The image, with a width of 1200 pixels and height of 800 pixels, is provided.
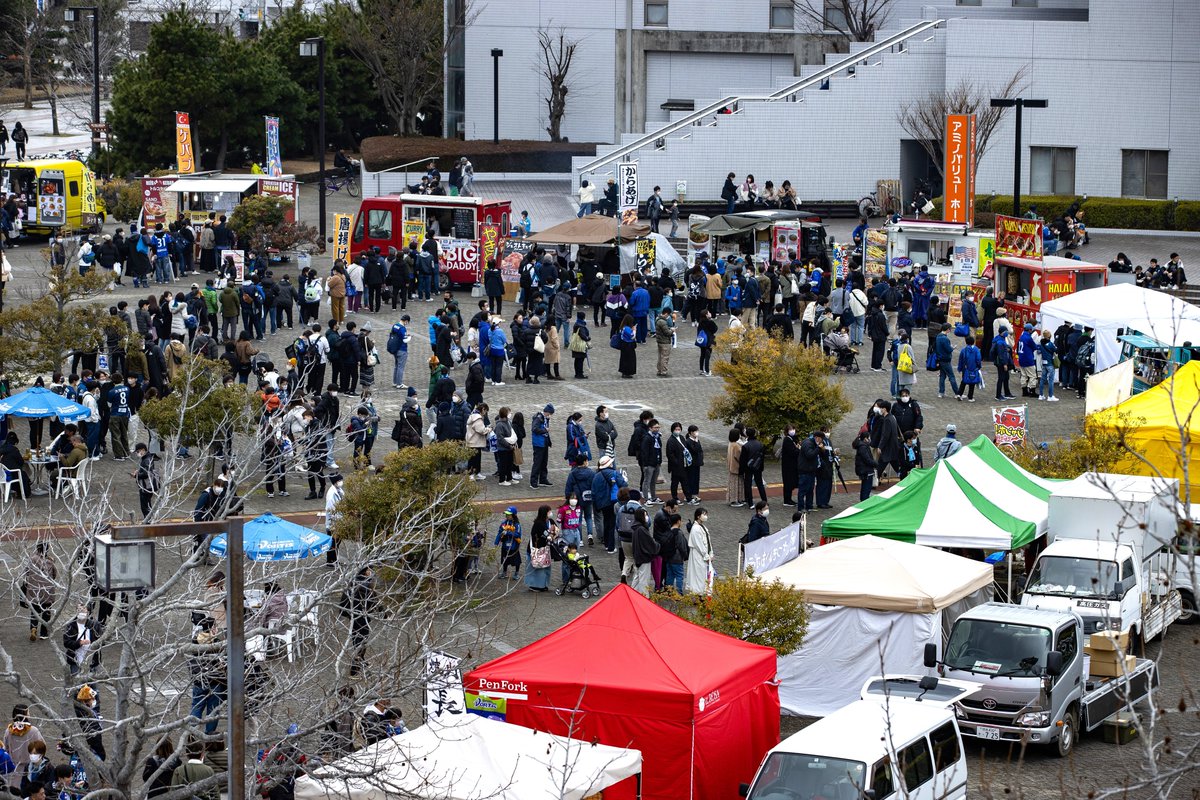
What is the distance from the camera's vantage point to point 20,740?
14.3 m

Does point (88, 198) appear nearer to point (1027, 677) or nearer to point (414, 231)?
point (414, 231)

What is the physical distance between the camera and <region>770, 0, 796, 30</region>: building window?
194 feet

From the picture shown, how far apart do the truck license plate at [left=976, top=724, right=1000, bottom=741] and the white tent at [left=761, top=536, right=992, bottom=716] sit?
131cm

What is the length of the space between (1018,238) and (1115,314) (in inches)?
186

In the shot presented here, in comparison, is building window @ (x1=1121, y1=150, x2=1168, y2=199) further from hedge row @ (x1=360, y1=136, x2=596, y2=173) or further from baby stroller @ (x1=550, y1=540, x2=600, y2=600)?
baby stroller @ (x1=550, y1=540, x2=600, y2=600)

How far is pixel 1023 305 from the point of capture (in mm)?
35250

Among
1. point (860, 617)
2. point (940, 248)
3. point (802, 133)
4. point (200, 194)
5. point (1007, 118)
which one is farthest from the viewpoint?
point (802, 133)

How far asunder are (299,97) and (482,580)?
40.5m

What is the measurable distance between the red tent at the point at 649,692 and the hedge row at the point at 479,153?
40.2m

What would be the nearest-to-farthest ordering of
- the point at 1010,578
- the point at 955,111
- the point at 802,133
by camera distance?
the point at 1010,578 < the point at 955,111 < the point at 802,133

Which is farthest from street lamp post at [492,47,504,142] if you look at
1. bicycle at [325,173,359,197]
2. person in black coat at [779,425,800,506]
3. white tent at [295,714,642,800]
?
white tent at [295,714,642,800]

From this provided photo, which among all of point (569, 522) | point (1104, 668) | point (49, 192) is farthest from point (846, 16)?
point (1104, 668)

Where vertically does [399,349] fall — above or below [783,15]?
below

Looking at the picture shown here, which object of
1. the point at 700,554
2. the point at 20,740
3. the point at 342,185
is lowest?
the point at 20,740
